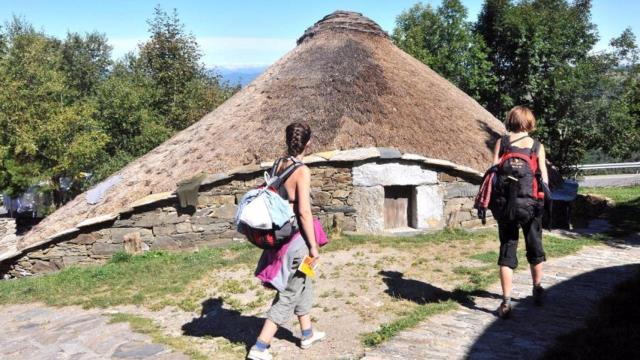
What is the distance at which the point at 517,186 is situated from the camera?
4.38 m

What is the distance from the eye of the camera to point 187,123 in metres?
19.2

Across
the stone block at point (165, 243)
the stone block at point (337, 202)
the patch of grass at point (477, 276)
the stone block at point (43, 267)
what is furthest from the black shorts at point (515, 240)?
the stone block at point (43, 267)

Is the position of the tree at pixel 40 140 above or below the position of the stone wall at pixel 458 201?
above

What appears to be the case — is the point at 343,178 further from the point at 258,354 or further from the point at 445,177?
the point at 258,354

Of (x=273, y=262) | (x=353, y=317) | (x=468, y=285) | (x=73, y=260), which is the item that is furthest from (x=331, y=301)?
(x=73, y=260)

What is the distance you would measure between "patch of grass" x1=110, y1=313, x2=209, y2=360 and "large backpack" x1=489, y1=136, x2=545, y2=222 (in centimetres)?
295

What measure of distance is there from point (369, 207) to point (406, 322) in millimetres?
4791

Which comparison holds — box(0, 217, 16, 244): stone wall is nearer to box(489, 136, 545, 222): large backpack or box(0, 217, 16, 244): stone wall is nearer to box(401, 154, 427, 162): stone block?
box(401, 154, 427, 162): stone block

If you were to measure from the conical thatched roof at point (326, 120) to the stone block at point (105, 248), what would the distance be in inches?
29.2

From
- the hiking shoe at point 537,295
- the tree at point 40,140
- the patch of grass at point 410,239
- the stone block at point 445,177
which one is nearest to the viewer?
the hiking shoe at point 537,295

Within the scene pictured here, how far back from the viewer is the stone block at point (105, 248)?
943 cm

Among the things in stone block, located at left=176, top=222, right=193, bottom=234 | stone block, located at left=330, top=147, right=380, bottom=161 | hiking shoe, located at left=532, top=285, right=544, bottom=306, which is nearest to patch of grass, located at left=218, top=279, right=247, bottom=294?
stone block, located at left=176, top=222, right=193, bottom=234

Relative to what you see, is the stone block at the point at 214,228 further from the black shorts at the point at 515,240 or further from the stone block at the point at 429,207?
the black shorts at the point at 515,240

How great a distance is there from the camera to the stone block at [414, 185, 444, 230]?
960 centimetres
